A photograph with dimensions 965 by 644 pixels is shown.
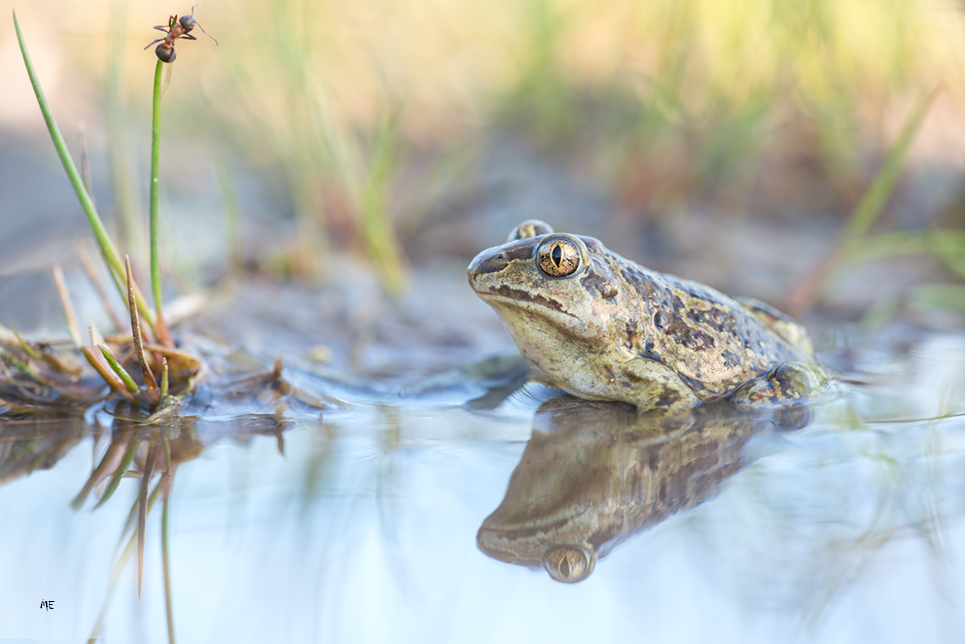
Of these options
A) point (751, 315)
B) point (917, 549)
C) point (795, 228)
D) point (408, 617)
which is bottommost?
point (408, 617)

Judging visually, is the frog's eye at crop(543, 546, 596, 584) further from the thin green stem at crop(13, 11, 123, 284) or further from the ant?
the thin green stem at crop(13, 11, 123, 284)

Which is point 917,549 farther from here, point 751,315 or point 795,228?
point 795,228

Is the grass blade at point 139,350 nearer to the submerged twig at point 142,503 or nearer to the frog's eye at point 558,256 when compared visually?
the submerged twig at point 142,503

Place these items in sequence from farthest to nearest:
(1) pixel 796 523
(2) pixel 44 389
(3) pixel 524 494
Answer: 1. (2) pixel 44 389
2. (3) pixel 524 494
3. (1) pixel 796 523

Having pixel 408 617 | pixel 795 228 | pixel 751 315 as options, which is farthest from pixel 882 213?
pixel 408 617

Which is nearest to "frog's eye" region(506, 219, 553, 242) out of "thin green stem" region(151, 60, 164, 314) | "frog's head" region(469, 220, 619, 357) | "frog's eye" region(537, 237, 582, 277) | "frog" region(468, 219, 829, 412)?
"frog" region(468, 219, 829, 412)

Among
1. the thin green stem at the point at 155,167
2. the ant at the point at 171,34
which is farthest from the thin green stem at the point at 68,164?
the ant at the point at 171,34
